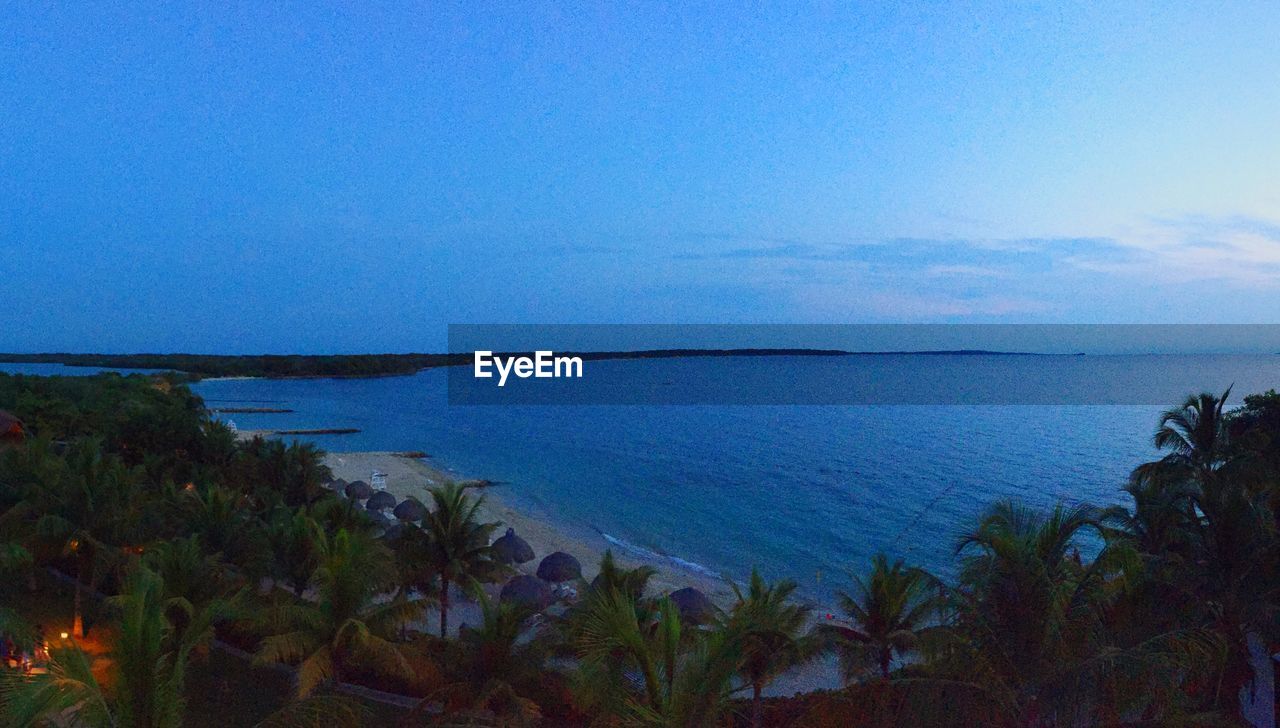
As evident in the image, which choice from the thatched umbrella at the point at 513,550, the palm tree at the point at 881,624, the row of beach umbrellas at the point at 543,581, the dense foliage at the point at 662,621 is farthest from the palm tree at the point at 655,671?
the thatched umbrella at the point at 513,550

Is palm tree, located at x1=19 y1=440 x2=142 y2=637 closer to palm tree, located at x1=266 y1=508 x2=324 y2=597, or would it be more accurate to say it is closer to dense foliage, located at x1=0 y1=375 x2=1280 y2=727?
dense foliage, located at x1=0 y1=375 x2=1280 y2=727

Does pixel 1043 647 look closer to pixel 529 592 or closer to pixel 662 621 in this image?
pixel 662 621

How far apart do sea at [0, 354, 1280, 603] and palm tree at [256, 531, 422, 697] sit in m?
8.50

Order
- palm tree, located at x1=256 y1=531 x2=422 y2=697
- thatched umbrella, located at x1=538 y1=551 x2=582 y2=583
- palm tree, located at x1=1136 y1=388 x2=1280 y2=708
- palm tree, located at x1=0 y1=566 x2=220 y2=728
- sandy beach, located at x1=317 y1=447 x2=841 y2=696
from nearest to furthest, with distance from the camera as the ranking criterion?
palm tree, located at x1=0 y1=566 x2=220 y2=728 < palm tree, located at x1=1136 y1=388 x2=1280 y2=708 < palm tree, located at x1=256 y1=531 x2=422 y2=697 < sandy beach, located at x1=317 y1=447 x2=841 y2=696 < thatched umbrella, located at x1=538 y1=551 x2=582 y2=583

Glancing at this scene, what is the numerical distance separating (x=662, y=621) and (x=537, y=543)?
24763 mm

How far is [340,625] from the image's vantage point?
1198cm

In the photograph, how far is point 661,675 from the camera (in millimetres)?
8953

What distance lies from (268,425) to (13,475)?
62.6m

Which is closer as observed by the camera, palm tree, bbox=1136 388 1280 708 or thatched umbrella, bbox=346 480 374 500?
palm tree, bbox=1136 388 1280 708

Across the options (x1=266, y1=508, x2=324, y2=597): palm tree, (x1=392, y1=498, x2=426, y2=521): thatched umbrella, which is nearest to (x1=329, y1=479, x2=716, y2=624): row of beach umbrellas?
(x1=392, y1=498, x2=426, y2=521): thatched umbrella

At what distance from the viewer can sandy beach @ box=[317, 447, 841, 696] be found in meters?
19.2

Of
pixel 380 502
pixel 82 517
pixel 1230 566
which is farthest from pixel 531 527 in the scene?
pixel 1230 566

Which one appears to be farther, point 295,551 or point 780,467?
point 780,467

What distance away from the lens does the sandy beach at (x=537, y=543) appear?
19234mm
